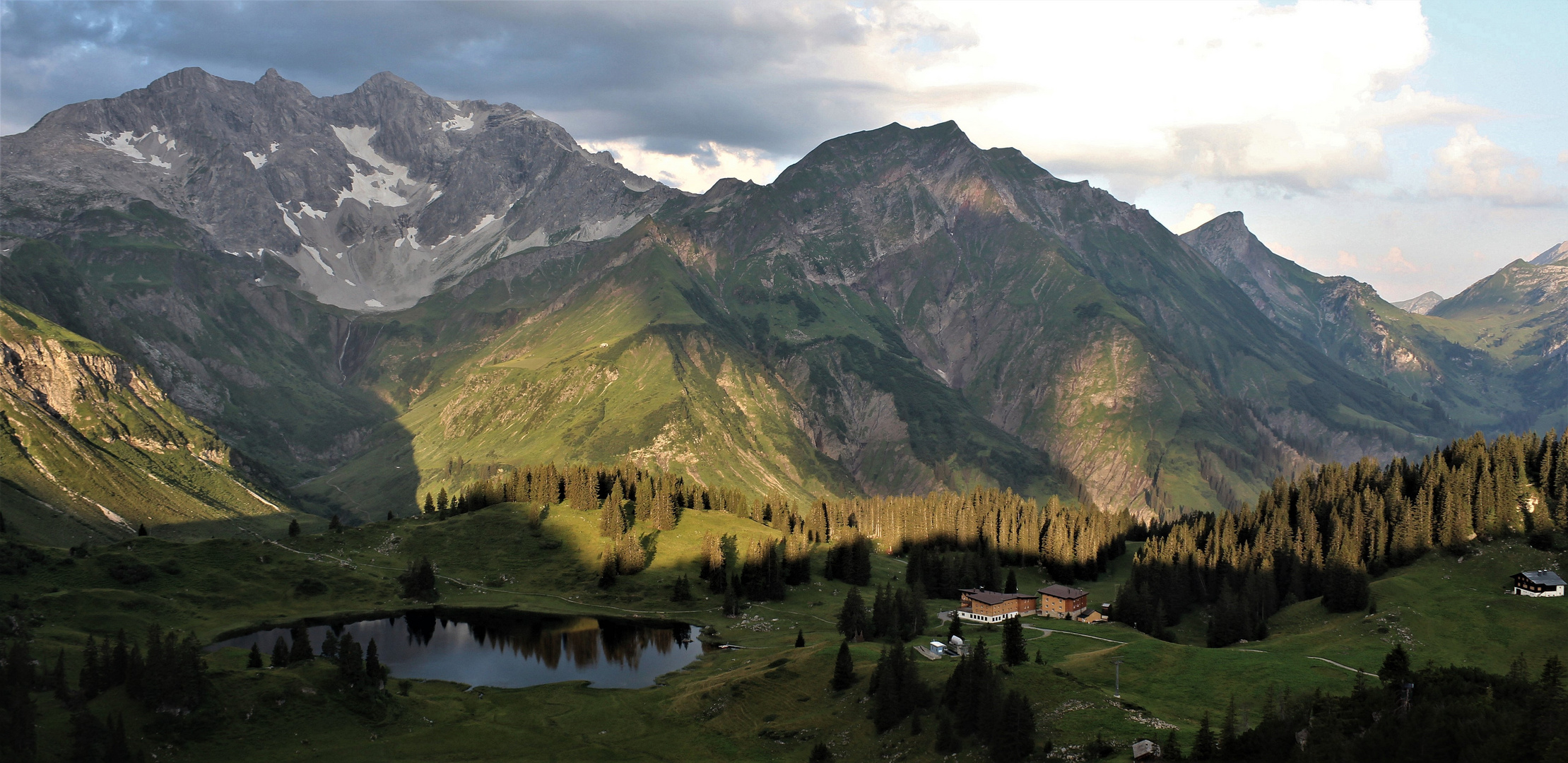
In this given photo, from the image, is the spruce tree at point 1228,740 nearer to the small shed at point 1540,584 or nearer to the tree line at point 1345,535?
the tree line at point 1345,535

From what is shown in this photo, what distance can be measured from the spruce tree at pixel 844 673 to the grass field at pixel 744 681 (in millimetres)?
1217

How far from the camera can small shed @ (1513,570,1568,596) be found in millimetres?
129625

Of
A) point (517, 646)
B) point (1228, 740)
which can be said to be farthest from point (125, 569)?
point (1228, 740)

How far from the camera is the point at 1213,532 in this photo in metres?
184

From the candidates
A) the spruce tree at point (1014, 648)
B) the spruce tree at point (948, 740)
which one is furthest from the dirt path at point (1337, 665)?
the spruce tree at point (948, 740)

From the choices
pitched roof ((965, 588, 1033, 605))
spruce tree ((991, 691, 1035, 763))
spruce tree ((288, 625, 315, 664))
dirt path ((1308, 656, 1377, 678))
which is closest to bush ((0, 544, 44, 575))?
spruce tree ((288, 625, 315, 664))

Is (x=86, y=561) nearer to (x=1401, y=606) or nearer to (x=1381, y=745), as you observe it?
(x=1381, y=745)

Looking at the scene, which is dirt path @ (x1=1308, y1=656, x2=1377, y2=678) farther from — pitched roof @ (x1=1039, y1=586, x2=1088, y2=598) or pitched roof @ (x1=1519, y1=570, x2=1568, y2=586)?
pitched roof @ (x1=1039, y1=586, x2=1088, y2=598)

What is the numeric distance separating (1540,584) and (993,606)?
222 feet

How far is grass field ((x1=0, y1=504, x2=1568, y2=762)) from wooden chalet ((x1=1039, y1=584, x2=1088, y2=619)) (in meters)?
8.12

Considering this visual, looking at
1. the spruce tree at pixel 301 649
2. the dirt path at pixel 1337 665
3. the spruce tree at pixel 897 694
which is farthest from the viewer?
the spruce tree at pixel 301 649

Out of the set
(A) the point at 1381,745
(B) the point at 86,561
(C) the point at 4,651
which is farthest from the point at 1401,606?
(B) the point at 86,561

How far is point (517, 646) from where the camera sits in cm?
15900

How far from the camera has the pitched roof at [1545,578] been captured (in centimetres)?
12957
